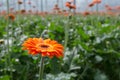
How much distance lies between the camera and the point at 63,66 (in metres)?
2.43

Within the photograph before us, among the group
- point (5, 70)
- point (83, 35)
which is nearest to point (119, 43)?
point (83, 35)

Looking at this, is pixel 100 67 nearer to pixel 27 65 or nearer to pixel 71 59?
pixel 71 59

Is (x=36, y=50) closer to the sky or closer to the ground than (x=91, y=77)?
closer to the sky

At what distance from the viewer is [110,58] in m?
2.69

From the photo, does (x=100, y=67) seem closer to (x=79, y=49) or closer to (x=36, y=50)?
(x=79, y=49)

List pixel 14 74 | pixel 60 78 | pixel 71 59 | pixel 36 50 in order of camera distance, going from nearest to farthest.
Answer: pixel 36 50 → pixel 60 78 → pixel 14 74 → pixel 71 59

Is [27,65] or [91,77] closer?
[27,65]

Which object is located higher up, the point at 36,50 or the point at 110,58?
the point at 36,50

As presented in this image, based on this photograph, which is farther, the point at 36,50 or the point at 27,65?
the point at 27,65

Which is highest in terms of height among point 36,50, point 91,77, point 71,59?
point 36,50

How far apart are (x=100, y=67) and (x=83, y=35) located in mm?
454

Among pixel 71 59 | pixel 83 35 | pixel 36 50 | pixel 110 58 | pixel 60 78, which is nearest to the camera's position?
pixel 36 50

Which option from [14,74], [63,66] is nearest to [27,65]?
[14,74]

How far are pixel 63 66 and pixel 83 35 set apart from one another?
2.37 feet
